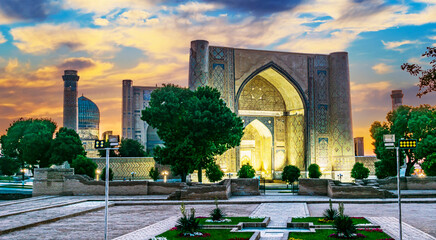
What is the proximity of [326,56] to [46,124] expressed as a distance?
23901mm

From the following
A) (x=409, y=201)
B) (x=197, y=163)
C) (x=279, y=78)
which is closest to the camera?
(x=409, y=201)

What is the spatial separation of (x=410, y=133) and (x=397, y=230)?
17660 mm

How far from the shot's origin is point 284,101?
3578 centimetres

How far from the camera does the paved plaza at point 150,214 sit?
438 inches

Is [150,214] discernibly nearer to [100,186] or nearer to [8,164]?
[100,186]

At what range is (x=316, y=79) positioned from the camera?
111 ft

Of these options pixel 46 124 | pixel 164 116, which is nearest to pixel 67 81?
pixel 46 124

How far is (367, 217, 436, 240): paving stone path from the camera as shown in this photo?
9773 mm

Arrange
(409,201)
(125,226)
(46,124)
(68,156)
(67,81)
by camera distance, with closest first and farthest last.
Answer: (125,226) → (409,201) → (68,156) → (46,124) → (67,81)

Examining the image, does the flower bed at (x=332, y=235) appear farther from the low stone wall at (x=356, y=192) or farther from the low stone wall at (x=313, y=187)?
the low stone wall at (x=313, y=187)

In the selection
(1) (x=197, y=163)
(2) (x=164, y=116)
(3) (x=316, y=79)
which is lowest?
(1) (x=197, y=163)

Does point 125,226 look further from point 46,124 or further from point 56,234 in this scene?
point 46,124

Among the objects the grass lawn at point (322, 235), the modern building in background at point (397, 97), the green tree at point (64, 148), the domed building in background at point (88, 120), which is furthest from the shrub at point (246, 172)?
the modern building in background at point (397, 97)

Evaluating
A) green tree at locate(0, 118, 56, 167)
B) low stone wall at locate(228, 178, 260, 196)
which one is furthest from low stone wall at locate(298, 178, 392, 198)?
green tree at locate(0, 118, 56, 167)
